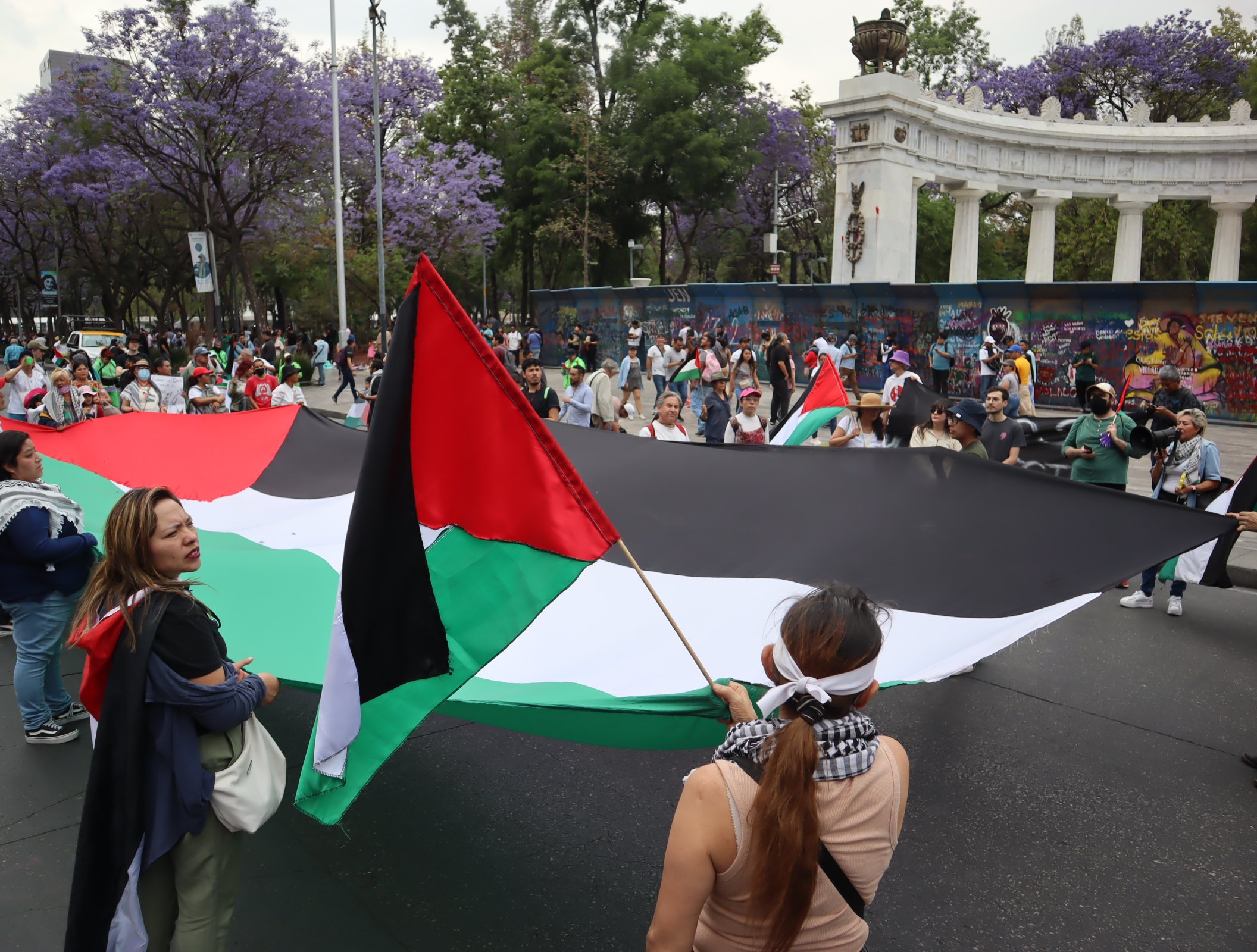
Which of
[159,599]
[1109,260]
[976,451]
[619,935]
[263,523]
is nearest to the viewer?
[159,599]

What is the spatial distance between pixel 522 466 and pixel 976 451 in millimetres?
5232

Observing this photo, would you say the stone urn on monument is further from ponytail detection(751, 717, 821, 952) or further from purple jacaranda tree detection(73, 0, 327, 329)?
ponytail detection(751, 717, 821, 952)

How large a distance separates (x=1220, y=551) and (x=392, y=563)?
5131mm

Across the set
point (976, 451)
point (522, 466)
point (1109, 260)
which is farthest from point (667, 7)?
point (522, 466)

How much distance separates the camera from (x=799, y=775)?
6.37 ft

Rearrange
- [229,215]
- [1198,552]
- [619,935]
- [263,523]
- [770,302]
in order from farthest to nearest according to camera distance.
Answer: [229,215] → [770,302] → [1198,552] → [263,523] → [619,935]

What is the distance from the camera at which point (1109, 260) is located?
139 ft

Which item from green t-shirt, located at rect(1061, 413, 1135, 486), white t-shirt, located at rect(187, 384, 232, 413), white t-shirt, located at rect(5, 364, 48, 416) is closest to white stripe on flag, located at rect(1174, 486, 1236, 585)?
green t-shirt, located at rect(1061, 413, 1135, 486)

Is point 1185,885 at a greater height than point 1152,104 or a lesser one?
lesser

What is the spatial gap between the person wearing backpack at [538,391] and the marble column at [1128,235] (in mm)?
31224

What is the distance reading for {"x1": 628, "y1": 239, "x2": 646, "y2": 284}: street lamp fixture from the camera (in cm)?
4173

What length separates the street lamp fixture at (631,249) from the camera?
41.7 m

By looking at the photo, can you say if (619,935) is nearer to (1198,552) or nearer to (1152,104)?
(1198,552)

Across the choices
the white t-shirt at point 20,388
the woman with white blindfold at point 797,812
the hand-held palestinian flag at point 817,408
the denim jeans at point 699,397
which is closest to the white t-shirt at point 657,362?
the denim jeans at point 699,397
